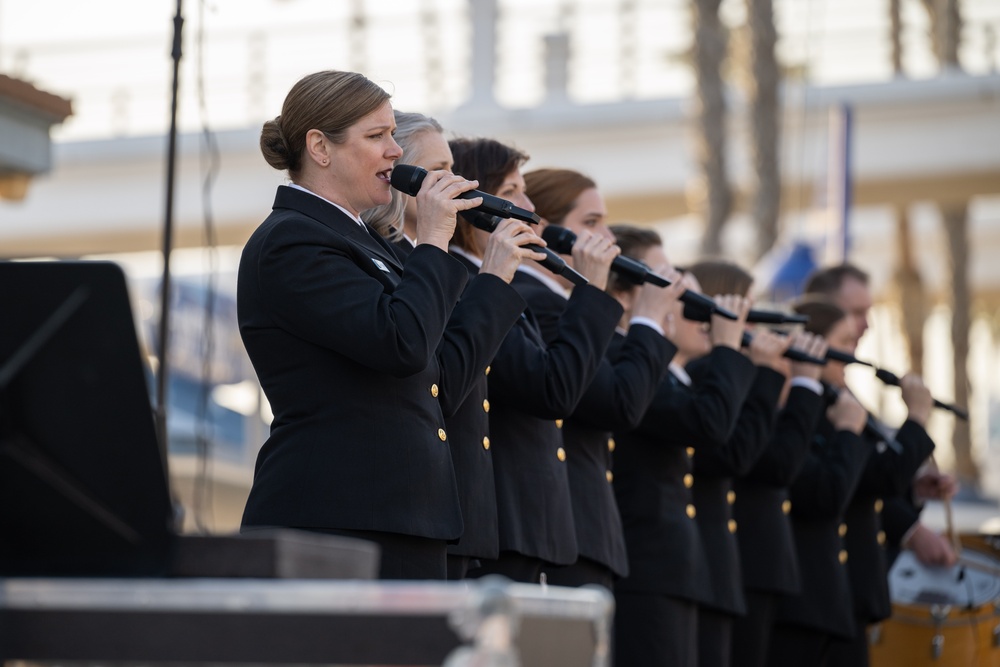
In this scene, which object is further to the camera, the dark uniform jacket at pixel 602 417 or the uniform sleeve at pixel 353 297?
the dark uniform jacket at pixel 602 417

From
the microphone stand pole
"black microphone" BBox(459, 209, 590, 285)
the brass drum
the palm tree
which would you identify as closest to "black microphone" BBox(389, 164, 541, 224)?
"black microphone" BBox(459, 209, 590, 285)

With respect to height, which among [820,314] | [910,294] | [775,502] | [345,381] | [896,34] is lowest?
[910,294]

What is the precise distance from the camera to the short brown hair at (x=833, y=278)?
5633 mm

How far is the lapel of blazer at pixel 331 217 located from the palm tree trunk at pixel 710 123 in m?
8.51

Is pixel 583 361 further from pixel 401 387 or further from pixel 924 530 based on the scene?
pixel 924 530

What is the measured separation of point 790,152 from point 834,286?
7.56 meters

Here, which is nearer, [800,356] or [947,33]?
[800,356]

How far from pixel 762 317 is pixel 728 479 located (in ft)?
1.56

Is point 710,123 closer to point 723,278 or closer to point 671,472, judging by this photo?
point 723,278

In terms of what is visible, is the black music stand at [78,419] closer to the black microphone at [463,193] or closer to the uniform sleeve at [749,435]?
the black microphone at [463,193]

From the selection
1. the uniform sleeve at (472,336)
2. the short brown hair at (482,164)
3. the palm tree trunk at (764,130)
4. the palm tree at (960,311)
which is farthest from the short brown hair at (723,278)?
the palm tree at (960,311)

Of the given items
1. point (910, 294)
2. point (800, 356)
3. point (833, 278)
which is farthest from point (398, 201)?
point (910, 294)

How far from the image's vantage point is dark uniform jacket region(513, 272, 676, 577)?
3.54 metres

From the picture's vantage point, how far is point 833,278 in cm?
566
